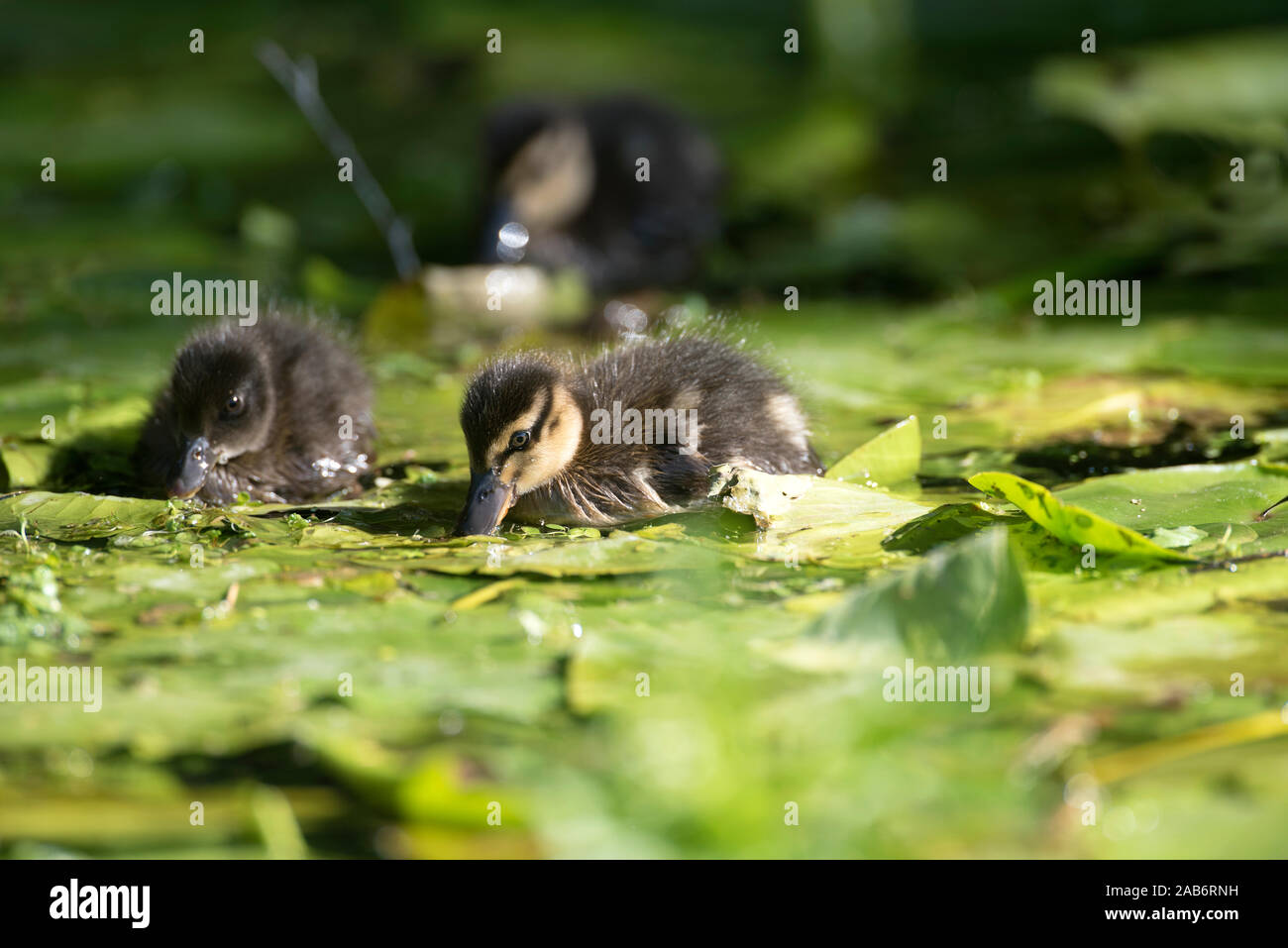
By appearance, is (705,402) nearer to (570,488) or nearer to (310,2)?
(570,488)

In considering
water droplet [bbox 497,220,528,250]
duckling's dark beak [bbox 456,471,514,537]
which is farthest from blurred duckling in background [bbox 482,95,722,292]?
duckling's dark beak [bbox 456,471,514,537]

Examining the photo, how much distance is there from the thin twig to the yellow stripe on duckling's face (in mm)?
2204

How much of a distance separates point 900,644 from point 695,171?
4651mm

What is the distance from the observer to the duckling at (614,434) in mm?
3111

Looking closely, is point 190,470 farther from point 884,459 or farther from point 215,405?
point 884,459

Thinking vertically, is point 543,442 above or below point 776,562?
above

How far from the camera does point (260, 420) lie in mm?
3463

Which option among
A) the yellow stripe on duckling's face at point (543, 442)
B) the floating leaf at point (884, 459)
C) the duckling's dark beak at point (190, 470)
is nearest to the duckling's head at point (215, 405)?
the duckling's dark beak at point (190, 470)

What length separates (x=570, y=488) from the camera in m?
3.22

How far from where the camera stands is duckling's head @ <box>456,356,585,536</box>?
3084mm

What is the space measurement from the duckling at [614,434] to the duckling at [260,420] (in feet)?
1.61

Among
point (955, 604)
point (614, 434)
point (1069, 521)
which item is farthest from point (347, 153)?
point (955, 604)

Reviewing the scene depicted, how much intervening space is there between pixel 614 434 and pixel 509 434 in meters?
0.29

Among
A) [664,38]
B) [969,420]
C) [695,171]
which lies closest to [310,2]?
[664,38]
